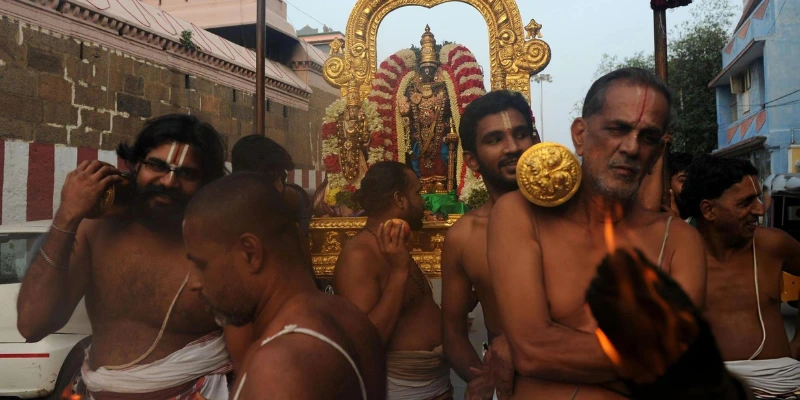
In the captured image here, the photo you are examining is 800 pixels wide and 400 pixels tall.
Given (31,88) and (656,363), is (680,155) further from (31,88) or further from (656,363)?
(31,88)

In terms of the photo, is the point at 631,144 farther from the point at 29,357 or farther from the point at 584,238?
the point at 29,357

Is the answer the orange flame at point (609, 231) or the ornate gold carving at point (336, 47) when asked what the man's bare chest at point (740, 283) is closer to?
the orange flame at point (609, 231)

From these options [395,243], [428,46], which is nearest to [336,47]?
[428,46]

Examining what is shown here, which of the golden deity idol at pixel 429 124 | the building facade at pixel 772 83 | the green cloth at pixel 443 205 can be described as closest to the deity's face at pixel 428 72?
the golden deity idol at pixel 429 124

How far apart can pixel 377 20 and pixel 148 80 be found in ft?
11.7

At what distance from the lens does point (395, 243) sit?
2.90 meters

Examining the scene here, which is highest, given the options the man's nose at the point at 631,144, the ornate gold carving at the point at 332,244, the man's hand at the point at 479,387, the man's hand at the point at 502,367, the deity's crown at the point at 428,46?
the deity's crown at the point at 428,46

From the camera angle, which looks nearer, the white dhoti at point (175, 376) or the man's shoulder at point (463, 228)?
the white dhoti at point (175, 376)

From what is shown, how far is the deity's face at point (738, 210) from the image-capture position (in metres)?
3.07

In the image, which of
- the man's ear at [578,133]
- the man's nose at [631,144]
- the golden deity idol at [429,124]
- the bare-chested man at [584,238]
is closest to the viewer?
the bare-chested man at [584,238]

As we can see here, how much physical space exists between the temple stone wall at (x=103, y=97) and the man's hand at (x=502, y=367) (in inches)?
236

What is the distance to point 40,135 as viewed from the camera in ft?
24.5

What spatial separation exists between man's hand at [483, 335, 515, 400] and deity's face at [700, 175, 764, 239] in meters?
1.63

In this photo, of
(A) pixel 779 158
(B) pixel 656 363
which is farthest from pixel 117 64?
(A) pixel 779 158
